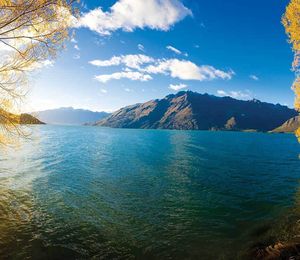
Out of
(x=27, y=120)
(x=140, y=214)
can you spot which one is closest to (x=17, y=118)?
(x=27, y=120)

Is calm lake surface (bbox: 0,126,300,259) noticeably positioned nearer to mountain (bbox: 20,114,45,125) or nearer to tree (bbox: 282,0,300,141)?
mountain (bbox: 20,114,45,125)

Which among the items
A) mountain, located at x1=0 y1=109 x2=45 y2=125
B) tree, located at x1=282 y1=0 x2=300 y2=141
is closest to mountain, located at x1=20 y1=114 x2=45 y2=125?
mountain, located at x1=0 y1=109 x2=45 y2=125

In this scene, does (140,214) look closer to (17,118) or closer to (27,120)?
(27,120)

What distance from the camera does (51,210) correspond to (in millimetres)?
30172

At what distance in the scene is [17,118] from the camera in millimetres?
18281

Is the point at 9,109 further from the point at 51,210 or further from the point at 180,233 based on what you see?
the point at 180,233

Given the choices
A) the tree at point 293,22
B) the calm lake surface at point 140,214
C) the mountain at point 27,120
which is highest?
the tree at point 293,22

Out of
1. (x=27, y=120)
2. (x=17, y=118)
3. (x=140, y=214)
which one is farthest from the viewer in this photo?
(x=140, y=214)

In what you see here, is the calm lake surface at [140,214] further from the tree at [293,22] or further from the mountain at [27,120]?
the tree at [293,22]

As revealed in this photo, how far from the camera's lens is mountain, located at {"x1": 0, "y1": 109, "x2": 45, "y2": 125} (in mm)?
17859

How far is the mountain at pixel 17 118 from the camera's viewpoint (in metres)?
17.9

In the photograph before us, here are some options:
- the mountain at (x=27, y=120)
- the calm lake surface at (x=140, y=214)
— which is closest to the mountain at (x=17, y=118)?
the mountain at (x=27, y=120)

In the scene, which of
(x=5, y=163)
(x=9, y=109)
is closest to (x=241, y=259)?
(x=9, y=109)

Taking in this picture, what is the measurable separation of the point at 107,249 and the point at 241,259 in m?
10.2
